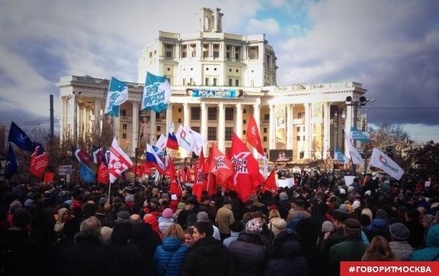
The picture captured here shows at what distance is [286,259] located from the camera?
5.90 meters

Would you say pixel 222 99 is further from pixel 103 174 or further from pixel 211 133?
pixel 103 174

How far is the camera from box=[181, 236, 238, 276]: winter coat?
19.3 feet

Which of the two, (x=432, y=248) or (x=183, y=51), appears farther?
(x=183, y=51)

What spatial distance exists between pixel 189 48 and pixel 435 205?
83.3 meters

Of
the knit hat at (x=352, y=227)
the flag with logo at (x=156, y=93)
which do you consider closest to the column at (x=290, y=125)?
the flag with logo at (x=156, y=93)

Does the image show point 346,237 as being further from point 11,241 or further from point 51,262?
point 11,241

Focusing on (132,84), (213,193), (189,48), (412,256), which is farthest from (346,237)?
(189,48)

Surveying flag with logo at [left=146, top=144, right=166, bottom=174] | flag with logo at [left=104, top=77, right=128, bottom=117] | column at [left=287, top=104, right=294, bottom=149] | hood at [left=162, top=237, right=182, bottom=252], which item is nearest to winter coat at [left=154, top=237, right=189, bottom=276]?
hood at [left=162, top=237, right=182, bottom=252]

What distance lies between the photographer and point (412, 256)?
610 cm

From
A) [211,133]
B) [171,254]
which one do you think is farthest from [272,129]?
[171,254]

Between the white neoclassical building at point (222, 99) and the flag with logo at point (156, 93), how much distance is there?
164 ft

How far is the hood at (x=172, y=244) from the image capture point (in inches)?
257

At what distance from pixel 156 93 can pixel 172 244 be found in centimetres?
1499

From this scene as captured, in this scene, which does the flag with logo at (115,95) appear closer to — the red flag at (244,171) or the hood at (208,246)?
the red flag at (244,171)
